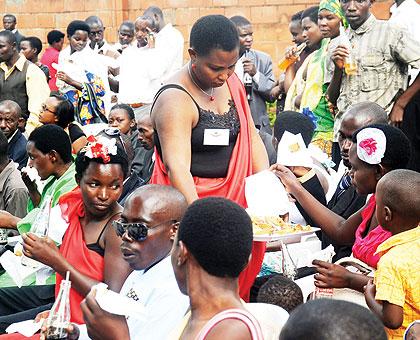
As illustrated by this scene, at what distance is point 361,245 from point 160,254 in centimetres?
101

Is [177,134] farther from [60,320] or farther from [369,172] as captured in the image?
[60,320]

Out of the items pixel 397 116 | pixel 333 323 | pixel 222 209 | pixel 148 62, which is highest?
pixel 333 323

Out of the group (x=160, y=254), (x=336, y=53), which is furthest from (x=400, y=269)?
(x=336, y=53)

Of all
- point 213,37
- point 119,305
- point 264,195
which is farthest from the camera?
point 264,195

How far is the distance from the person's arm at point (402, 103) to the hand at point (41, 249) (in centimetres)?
309

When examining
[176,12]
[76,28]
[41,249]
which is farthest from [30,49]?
[41,249]

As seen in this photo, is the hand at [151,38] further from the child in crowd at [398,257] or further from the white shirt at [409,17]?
the child in crowd at [398,257]

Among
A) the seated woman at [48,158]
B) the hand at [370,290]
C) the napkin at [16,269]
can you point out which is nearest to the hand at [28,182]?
the seated woman at [48,158]

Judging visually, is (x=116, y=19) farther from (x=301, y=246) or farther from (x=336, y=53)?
(x=301, y=246)

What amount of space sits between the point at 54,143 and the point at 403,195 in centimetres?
281

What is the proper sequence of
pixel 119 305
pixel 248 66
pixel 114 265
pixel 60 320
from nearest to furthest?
pixel 119 305 < pixel 60 320 < pixel 114 265 < pixel 248 66

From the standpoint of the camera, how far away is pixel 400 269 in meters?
3.89

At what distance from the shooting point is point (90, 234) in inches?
196

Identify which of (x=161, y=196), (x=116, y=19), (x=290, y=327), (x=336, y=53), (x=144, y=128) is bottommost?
(x=116, y=19)
